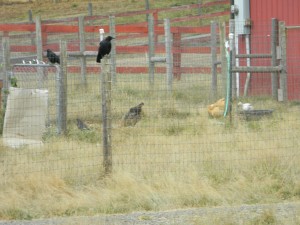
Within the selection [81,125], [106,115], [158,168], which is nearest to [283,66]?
[81,125]

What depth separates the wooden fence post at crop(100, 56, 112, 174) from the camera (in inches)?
378

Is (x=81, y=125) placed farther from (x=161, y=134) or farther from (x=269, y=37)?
(x=269, y=37)

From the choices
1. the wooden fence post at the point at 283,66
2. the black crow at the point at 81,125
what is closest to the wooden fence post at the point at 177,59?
the wooden fence post at the point at 283,66

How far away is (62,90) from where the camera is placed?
40.7 ft

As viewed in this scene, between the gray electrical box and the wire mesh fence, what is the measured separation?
378mm

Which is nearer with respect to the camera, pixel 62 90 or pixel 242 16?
pixel 62 90

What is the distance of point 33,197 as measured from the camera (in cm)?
927

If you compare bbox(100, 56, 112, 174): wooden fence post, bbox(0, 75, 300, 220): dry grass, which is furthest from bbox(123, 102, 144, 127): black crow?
bbox(100, 56, 112, 174): wooden fence post

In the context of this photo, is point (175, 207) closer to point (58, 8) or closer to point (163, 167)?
point (163, 167)

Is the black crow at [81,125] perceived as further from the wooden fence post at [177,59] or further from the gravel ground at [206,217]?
the wooden fence post at [177,59]

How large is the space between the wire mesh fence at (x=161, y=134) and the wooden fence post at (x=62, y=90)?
0.18m

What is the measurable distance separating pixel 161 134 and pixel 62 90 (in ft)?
5.36

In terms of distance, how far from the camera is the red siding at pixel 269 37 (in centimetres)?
1666

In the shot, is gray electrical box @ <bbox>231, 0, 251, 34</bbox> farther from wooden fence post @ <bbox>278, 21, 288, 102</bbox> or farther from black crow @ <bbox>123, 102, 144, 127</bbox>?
black crow @ <bbox>123, 102, 144, 127</bbox>
